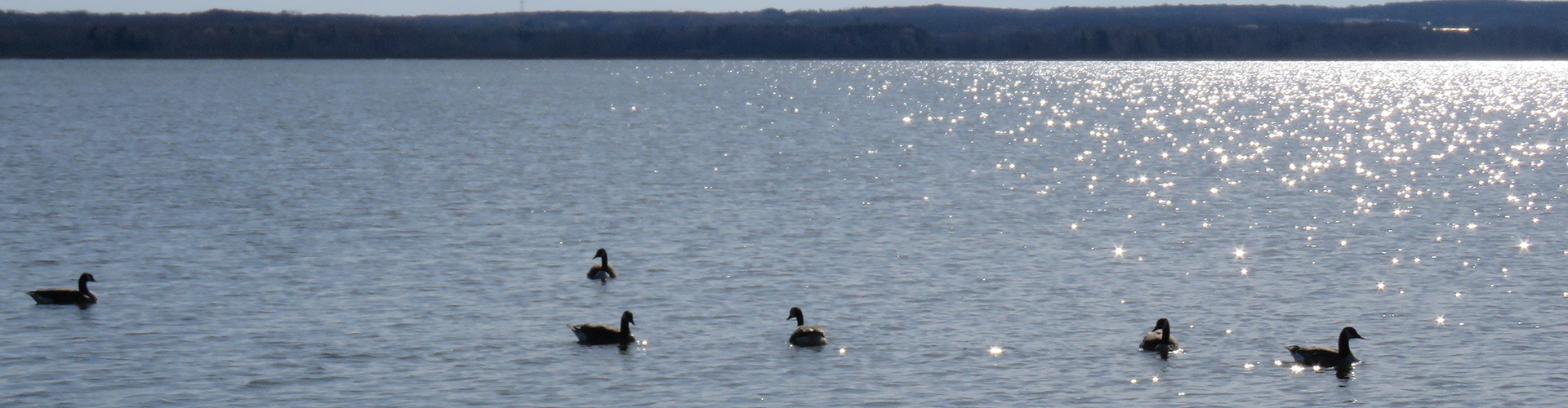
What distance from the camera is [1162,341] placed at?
24766mm

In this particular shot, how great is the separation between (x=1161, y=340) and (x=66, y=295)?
17413mm

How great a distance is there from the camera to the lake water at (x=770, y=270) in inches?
907

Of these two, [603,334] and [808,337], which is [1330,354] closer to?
[808,337]

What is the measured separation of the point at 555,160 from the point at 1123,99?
9967cm

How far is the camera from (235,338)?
85.3 ft

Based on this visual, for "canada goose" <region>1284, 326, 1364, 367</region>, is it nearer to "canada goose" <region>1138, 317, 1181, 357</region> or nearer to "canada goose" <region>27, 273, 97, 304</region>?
"canada goose" <region>1138, 317, 1181, 357</region>

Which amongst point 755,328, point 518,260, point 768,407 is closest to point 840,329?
point 755,328

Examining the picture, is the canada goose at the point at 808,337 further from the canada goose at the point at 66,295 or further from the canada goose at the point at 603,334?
the canada goose at the point at 66,295

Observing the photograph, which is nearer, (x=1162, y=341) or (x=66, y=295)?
(x=1162, y=341)

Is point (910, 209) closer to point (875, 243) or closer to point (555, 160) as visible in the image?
point (875, 243)

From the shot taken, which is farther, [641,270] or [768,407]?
[641,270]

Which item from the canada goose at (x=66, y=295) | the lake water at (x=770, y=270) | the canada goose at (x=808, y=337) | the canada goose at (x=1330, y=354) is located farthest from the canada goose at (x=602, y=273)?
the canada goose at (x=1330, y=354)

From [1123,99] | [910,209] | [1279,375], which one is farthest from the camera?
[1123,99]

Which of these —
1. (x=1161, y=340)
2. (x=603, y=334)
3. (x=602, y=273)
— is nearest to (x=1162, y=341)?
(x=1161, y=340)
